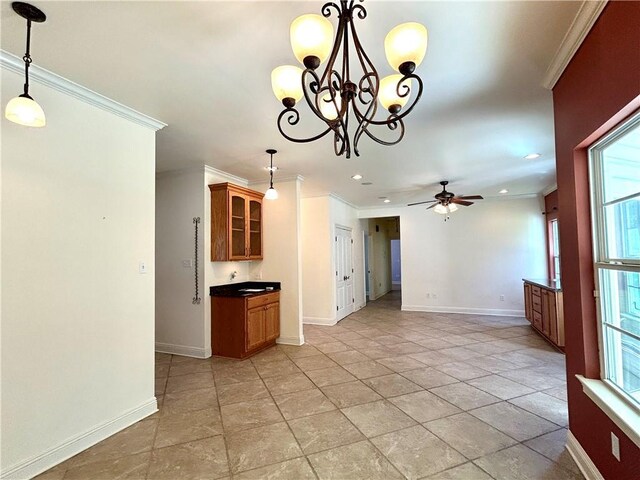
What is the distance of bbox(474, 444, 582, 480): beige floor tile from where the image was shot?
195 cm

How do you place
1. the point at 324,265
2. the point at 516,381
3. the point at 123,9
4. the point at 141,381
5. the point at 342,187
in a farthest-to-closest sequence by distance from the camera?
1. the point at 324,265
2. the point at 342,187
3. the point at 516,381
4. the point at 141,381
5. the point at 123,9

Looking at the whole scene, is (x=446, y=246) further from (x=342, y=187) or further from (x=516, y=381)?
(x=516, y=381)

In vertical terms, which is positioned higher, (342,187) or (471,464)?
(342,187)

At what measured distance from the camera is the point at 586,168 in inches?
77.1

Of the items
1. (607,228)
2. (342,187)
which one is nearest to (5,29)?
(607,228)

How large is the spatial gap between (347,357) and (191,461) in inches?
98.3

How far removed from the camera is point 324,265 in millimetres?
6258

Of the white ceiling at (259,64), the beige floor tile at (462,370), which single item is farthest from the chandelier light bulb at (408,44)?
the beige floor tile at (462,370)

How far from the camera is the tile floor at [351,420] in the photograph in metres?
2.05

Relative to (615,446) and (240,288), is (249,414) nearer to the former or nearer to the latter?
(240,288)

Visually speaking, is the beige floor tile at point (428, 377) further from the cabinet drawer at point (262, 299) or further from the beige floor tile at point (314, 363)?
the cabinet drawer at point (262, 299)

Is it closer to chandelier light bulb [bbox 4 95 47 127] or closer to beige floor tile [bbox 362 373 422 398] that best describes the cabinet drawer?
beige floor tile [bbox 362 373 422 398]

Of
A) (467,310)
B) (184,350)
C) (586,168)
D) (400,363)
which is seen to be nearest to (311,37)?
(586,168)

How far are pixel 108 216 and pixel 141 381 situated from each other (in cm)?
146
